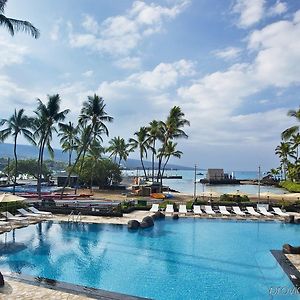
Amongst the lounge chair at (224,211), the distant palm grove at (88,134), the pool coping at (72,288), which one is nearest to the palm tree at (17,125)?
the distant palm grove at (88,134)

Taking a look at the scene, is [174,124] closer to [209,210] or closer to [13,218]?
[209,210]

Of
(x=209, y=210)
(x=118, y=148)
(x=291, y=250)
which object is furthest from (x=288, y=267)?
(x=118, y=148)

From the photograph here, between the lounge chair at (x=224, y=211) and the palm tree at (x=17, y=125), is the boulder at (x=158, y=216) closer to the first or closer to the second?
the lounge chair at (x=224, y=211)

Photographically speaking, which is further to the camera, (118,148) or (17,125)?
(118,148)

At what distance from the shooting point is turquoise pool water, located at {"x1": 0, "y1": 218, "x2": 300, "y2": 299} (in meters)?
11.4

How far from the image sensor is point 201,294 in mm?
10734

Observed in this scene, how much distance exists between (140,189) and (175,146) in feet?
Result: 41.0

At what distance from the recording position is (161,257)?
14.7m

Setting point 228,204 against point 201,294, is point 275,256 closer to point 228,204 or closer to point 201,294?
point 201,294

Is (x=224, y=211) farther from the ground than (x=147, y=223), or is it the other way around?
(x=224, y=211)

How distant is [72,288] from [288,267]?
315 inches

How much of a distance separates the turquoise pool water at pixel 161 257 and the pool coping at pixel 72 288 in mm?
1156

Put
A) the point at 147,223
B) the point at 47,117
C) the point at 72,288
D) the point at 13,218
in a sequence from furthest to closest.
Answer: the point at 47,117
the point at 147,223
the point at 13,218
the point at 72,288

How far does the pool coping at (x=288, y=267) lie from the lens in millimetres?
11078
